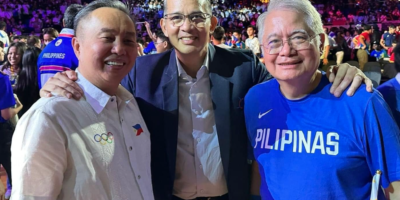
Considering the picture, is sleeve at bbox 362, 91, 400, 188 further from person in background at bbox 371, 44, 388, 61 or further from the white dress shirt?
person in background at bbox 371, 44, 388, 61

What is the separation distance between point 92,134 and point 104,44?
1.06 feet

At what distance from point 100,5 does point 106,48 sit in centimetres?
18

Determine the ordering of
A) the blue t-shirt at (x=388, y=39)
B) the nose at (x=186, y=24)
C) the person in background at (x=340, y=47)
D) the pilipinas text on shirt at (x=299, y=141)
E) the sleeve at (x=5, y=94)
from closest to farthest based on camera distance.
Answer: the pilipinas text on shirt at (x=299, y=141) → the nose at (x=186, y=24) → the sleeve at (x=5, y=94) → the person in background at (x=340, y=47) → the blue t-shirt at (x=388, y=39)

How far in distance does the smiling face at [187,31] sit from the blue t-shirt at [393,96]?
84 centimetres

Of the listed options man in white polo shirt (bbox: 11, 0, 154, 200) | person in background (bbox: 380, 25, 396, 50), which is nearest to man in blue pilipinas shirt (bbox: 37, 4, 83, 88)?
man in white polo shirt (bbox: 11, 0, 154, 200)

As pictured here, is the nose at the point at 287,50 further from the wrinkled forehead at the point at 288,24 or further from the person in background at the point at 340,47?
the person in background at the point at 340,47

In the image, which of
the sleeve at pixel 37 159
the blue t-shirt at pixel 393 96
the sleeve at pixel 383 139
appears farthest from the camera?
the blue t-shirt at pixel 393 96

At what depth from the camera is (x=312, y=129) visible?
4.57ft

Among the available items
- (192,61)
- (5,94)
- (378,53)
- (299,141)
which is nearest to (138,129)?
(192,61)

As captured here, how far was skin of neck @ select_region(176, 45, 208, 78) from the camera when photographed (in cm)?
178

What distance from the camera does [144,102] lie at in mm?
1762

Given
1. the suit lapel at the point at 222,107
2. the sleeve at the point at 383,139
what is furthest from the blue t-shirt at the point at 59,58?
the sleeve at the point at 383,139

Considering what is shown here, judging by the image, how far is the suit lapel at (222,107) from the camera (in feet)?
5.72

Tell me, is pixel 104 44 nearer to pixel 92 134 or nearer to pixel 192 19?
pixel 92 134
